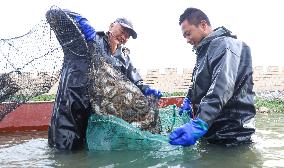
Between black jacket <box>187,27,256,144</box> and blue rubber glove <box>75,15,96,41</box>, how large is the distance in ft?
4.55

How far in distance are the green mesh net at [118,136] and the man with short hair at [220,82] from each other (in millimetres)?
583

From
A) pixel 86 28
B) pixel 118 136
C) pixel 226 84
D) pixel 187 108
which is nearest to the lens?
pixel 226 84

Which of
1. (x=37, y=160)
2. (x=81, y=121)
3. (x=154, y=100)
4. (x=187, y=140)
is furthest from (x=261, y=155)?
(x=37, y=160)

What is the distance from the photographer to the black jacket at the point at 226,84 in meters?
3.71

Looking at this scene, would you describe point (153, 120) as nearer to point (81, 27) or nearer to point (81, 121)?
point (81, 121)

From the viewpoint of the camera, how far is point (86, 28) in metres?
4.85

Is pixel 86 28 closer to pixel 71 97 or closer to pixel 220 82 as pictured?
pixel 71 97

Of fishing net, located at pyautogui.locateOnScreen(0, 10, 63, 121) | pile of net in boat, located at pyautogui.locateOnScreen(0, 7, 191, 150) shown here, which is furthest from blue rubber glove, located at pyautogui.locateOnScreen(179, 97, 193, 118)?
fishing net, located at pyautogui.locateOnScreen(0, 10, 63, 121)

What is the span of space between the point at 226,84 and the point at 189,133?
0.67 m

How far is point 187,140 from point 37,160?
2.04 metres

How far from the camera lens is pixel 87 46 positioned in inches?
188

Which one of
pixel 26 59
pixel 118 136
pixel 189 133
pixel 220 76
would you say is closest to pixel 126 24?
pixel 26 59

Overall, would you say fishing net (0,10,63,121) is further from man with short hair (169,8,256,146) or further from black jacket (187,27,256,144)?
black jacket (187,27,256,144)

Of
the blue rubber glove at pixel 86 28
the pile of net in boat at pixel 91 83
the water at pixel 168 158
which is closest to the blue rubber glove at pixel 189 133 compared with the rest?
the water at pixel 168 158
